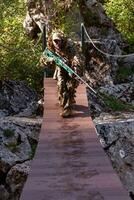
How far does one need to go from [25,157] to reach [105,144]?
1.89 meters

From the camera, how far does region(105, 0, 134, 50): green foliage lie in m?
20.2

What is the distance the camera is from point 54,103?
11.3 metres

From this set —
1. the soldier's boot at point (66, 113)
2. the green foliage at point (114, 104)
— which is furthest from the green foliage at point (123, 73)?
the soldier's boot at point (66, 113)

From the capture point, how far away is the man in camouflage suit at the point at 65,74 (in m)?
10.6

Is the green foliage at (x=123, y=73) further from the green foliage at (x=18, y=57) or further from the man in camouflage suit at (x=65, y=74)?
the man in camouflage suit at (x=65, y=74)

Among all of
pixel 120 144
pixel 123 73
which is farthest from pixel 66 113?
pixel 123 73

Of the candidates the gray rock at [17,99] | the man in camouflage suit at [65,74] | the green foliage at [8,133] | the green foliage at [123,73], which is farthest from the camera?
the green foliage at [123,73]

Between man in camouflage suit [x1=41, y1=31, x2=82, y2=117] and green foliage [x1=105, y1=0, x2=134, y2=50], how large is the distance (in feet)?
29.2

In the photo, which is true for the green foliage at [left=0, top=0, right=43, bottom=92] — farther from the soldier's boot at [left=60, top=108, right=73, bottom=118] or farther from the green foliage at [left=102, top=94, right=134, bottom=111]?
the soldier's boot at [left=60, top=108, right=73, bottom=118]

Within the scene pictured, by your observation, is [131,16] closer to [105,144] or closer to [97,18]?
[97,18]

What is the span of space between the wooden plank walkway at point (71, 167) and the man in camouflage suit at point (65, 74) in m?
0.46

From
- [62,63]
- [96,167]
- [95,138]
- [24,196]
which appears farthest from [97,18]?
[24,196]

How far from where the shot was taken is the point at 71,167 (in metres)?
7.22

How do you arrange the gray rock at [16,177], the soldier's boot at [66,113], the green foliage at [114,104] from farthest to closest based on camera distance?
1. the green foliage at [114,104]
2. the soldier's boot at [66,113]
3. the gray rock at [16,177]
